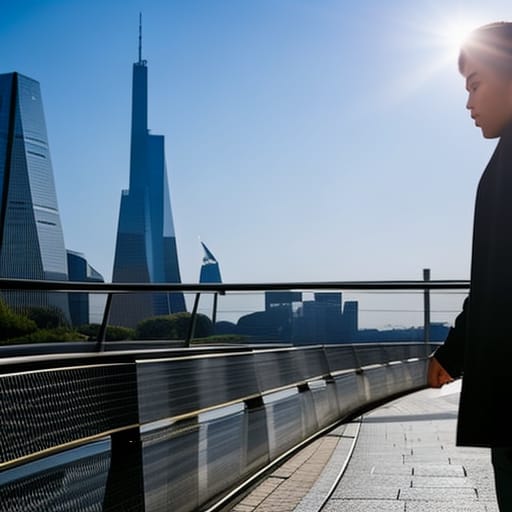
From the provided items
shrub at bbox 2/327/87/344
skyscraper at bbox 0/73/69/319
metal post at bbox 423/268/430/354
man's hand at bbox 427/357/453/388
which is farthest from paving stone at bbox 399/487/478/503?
skyscraper at bbox 0/73/69/319

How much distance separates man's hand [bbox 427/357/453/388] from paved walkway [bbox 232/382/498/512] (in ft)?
3.53

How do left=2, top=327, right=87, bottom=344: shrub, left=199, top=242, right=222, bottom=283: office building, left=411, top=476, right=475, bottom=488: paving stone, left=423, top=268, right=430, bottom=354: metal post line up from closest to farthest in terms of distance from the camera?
1. left=411, top=476, right=475, bottom=488: paving stone
2. left=2, top=327, right=87, bottom=344: shrub
3. left=423, top=268, right=430, bottom=354: metal post
4. left=199, top=242, right=222, bottom=283: office building

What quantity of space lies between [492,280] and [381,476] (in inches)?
167

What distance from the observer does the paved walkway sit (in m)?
4.96

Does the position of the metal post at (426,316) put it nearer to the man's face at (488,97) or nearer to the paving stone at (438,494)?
the paving stone at (438,494)

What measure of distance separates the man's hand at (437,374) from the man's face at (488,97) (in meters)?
0.62

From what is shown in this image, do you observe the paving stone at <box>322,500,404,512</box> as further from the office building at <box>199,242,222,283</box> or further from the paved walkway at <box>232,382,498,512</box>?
the office building at <box>199,242,222,283</box>

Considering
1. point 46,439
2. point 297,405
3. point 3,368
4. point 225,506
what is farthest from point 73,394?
point 297,405

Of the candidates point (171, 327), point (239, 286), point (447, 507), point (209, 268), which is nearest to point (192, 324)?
point (171, 327)

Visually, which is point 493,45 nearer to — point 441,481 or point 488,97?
point 488,97

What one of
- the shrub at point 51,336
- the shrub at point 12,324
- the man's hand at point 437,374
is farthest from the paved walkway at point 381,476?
the shrub at point 12,324

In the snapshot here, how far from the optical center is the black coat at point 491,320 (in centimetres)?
Result: 192

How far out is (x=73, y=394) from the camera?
287 centimetres

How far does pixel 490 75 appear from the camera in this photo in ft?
6.89
